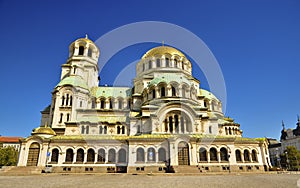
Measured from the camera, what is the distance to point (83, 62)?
143 feet

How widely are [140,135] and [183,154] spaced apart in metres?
6.28

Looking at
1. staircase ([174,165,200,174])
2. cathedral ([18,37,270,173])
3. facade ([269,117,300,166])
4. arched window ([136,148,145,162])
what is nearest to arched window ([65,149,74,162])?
cathedral ([18,37,270,173])

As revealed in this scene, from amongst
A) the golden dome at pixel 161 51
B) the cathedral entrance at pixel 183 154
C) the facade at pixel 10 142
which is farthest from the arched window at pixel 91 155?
the facade at pixel 10 142

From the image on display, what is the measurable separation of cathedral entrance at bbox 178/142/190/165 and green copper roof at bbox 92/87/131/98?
16648mm

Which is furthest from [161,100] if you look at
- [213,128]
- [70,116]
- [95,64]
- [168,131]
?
[95,64]

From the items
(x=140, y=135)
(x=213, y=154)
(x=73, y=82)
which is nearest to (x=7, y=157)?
(x=73, y=82)

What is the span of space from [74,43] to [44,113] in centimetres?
1599

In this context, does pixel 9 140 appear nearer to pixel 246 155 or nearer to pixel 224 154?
pixel 224 154

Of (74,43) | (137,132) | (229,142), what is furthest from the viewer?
(74,43)

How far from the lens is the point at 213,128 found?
111 feet

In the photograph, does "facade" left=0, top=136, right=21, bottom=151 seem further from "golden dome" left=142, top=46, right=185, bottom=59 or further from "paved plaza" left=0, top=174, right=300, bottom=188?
"paved plaza" left=0, top=174, right=300, bottom=188

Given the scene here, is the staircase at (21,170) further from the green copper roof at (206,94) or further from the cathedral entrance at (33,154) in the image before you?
the green copper roof at (206,94)

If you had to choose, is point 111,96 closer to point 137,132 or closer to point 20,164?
point 137,132

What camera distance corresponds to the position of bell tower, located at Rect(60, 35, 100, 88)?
42125mm
